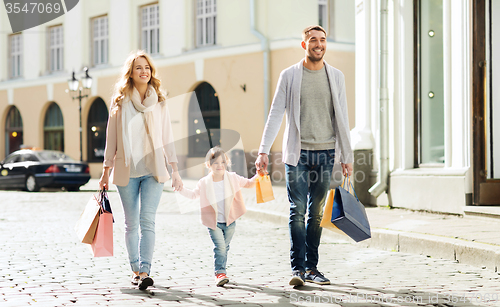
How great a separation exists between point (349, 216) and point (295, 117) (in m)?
0.85

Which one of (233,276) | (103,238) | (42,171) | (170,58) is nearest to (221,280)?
(233,276)

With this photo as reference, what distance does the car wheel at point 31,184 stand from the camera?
17.5 m

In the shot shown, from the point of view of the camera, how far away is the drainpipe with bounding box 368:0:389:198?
9.86 m

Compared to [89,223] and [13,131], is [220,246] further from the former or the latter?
[13,131]

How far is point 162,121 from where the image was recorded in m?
4.74

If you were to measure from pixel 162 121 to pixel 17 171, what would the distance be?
1471cm

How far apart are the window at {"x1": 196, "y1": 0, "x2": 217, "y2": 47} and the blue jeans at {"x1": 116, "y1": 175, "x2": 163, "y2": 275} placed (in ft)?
57.9

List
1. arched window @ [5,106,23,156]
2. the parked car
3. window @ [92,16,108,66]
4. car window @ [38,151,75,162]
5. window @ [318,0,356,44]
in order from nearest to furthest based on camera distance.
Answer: the parked car
car window @ [38,151,75,162]
window @ [318,0,356,44]
window @ [92,16,108,66]
arched window @ [5,106,23,156]

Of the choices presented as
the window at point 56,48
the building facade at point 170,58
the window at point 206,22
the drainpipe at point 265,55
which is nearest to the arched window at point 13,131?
the building facade at point 170,58

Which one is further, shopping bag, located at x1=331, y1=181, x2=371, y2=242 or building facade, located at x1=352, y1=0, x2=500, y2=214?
building facade, located at x1=352, y1=0, x2=500, y2=214

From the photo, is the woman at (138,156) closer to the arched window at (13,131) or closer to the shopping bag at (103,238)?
the shopping bag at (103,238)

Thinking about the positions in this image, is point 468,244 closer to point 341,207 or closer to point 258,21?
point 341,207

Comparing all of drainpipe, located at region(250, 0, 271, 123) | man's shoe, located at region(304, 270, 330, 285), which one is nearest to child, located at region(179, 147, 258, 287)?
man's shoe, located at region(304, 270, 330, 285)

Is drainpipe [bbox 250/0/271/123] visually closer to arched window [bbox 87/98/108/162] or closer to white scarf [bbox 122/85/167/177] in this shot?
arched window [bbox 87/98/108/162]
